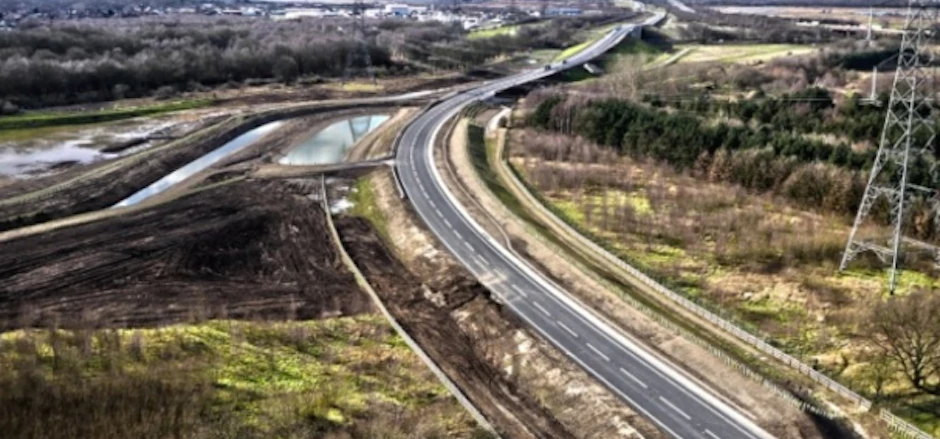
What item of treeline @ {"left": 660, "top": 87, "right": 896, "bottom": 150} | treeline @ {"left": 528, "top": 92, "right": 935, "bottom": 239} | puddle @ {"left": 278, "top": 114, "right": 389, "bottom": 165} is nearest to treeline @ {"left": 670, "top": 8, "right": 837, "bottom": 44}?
treeline @ {"left": 660, "top": 87, "right": 896, "bottom": 150}

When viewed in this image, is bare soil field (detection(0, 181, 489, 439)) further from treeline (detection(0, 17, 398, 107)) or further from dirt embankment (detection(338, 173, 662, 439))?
treeline (detection(0, 17, 398, 107))

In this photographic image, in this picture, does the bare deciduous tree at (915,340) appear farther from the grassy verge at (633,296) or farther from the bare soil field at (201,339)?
the bare soil field at (201,339)

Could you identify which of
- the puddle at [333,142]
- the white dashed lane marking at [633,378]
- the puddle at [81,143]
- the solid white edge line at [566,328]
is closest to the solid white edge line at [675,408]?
the white dashed lane marking at [633,378]

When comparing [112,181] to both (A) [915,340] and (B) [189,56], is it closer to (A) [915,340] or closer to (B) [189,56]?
(B) [189,56]

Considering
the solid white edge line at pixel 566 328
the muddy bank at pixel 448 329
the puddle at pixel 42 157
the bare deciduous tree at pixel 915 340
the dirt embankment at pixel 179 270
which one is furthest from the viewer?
the puddle at pixel 42 157

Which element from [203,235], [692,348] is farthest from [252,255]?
[692,348]

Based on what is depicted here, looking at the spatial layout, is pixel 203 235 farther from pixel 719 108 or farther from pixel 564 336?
pixel 719 108
